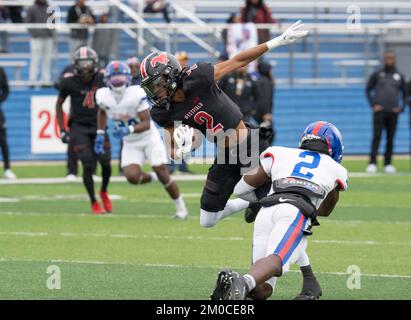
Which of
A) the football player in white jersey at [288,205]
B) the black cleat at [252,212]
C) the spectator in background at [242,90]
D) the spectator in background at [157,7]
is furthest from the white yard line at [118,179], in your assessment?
the football player in white jersey at [288,205]

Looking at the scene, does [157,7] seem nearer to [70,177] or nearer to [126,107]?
[70,177]

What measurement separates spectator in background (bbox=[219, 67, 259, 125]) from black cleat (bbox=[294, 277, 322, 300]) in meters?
10.3

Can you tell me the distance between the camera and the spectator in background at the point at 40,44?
21516 millimetres

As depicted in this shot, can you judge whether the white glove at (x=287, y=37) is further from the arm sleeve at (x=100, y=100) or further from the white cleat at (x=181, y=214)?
the arm sleeve at (x=100, y=100)

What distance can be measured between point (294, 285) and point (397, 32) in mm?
17135

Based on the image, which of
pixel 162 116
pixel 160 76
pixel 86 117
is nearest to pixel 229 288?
pixel 160 76

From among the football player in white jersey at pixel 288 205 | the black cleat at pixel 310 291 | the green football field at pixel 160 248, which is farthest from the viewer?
the green football field at pixel 160 248

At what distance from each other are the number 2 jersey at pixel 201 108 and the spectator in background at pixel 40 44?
12913 millimetres

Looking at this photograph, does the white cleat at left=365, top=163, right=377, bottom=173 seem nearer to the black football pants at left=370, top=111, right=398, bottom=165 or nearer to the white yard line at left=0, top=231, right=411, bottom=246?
the black football pants at left=370, top=111, right=398, bottom=165

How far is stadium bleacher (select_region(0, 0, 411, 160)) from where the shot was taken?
2181 centimetres

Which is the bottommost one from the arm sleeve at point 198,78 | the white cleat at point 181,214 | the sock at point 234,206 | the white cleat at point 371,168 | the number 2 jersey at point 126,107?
the white cleat at point 371,168

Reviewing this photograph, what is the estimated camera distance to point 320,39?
81.1 ft

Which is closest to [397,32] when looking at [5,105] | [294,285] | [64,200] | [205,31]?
[205,31]

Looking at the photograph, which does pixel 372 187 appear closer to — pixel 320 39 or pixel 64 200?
pixel 64 200
